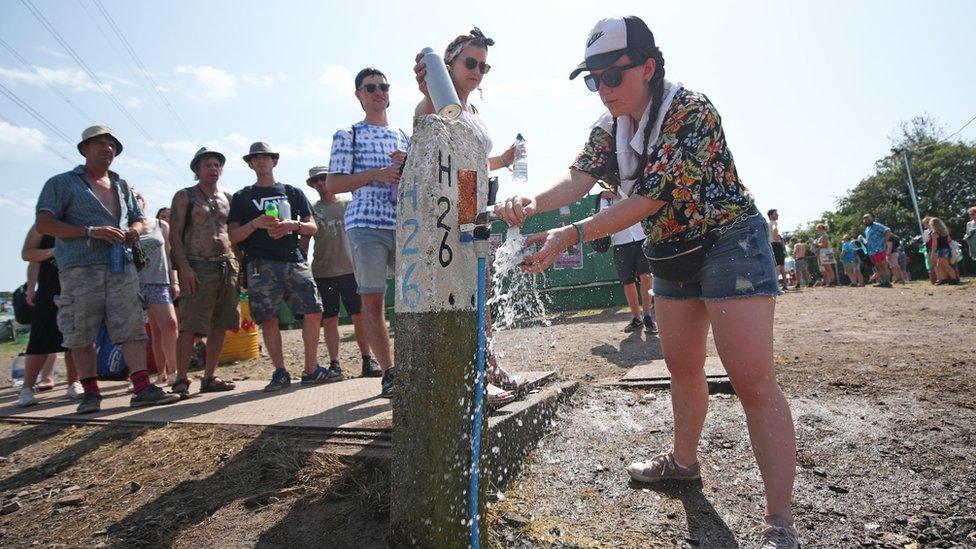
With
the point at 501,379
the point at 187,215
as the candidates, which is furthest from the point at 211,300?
the point at 501,379

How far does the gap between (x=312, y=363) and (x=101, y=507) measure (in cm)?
214

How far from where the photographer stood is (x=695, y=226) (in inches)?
Result: 82.6

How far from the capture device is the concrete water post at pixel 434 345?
5.85ft

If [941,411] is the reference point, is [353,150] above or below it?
above

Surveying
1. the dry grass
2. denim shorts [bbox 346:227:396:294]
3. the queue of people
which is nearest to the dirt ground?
the dry grass

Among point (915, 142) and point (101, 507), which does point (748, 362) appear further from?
point (915, 142)

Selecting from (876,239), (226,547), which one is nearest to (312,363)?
(226,547)

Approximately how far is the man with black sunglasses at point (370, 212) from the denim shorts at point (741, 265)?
84.2 inches

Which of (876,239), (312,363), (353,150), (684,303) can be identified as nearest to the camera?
(684,303)

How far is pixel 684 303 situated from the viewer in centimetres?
232

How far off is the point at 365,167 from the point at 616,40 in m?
2.18

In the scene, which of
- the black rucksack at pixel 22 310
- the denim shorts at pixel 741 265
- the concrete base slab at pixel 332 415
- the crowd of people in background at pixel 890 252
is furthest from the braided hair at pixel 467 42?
the crowd of people in background at pixel 890 252

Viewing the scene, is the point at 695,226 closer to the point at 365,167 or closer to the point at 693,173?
the point at 693,173

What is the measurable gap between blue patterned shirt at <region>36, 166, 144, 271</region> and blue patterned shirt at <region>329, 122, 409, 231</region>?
2.03 meters
